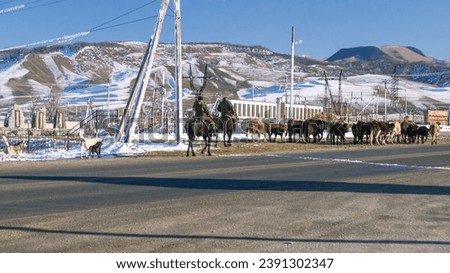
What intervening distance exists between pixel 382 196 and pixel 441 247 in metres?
5.70

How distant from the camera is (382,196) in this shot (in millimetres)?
14555

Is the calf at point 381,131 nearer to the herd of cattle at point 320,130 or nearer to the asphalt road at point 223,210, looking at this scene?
the herd of cattle at point 320,130

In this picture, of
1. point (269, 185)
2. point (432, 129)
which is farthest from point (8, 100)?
point (269, 185)

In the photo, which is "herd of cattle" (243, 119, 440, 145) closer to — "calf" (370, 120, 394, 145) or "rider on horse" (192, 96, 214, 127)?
"calf" (370, 120, 394, 145)

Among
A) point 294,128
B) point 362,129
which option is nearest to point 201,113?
point 294,128

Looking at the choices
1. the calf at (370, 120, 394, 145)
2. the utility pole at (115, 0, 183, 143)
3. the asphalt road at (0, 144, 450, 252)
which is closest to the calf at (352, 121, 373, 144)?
the calf at (370, 120, 394, 145)

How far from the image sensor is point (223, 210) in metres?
12.1

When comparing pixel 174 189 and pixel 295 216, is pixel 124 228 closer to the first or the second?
pixel 295 216

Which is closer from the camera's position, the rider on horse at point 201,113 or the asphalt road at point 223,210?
the asphalt road at point 223,210

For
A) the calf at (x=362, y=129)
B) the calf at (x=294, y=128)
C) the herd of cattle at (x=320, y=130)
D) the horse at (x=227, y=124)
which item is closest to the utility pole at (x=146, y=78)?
the horse at (x=227, y=124)

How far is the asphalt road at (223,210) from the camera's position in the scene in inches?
352

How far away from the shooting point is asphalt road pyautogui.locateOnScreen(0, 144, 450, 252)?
29.3 ft

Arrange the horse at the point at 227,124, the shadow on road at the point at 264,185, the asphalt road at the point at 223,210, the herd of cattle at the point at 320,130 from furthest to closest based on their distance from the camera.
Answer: the herd of cattle at the point at 320,130 < the horse at the point at 227,124 < the shadow on road at the point at 264,185 < the asphalt road at the point at 223,210

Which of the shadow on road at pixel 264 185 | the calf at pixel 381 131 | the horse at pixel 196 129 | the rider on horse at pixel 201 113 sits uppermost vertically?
the rider on horse at pixel 201 113
